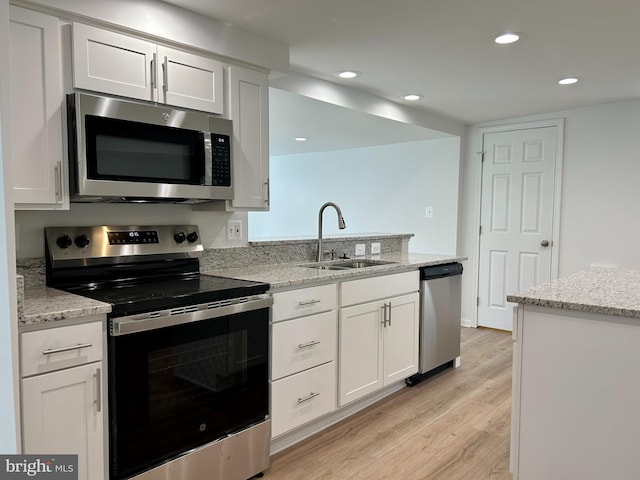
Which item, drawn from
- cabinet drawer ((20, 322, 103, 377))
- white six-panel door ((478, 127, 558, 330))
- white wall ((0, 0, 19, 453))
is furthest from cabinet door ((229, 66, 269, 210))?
white six-panel door ((478, 127, 558, 330))

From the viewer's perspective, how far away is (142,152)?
2.03 meters

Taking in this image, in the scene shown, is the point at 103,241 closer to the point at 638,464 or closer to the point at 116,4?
the point at 116,4

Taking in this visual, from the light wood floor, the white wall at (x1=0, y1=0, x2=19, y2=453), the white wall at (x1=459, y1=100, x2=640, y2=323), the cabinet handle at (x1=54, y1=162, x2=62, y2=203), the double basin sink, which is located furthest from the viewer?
the white wall at (x1=459, y1=100, x2=640, y2=323)

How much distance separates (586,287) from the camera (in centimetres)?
211

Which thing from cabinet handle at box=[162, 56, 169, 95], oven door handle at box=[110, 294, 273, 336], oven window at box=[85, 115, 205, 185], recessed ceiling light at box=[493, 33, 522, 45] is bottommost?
oven door handle at box=[110, 294, 273, 336]

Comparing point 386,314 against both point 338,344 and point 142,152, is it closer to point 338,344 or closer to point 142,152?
point 338,344

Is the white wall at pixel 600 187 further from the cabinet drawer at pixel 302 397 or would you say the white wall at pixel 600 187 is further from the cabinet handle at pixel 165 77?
the cabinet handle at pixel 165 77

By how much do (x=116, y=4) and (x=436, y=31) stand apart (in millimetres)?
1570

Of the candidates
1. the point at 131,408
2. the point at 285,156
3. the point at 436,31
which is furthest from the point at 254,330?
the point at 285,156

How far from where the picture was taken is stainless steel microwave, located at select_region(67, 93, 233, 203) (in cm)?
183

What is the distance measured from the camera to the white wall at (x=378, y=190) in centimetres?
495

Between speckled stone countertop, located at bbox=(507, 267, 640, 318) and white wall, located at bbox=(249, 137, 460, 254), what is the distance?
262 cm

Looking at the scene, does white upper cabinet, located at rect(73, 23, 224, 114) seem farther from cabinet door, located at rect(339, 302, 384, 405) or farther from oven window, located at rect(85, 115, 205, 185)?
cabinet door, located at rect(339, 302, 384, 405)

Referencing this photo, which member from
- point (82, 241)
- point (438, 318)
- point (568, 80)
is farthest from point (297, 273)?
point (568, 80)
